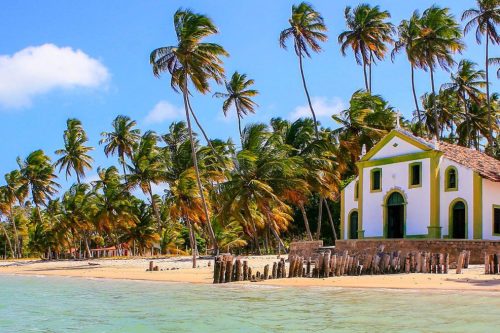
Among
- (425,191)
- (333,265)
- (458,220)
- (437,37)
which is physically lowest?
(333,265)

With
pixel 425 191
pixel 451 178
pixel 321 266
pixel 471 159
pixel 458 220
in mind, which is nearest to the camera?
pixel 321 266

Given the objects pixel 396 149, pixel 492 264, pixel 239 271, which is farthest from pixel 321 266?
pixel 396 149

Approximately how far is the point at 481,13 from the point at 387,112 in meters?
9.72

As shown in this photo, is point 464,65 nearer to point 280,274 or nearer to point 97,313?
point 280,274

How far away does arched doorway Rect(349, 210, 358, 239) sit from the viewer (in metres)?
40.8

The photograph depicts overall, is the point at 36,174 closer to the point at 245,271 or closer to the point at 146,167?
the point at 146,167

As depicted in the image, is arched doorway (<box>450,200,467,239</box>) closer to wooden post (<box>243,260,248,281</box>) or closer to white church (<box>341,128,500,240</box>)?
white church (<box>341,128,500,240</box>)

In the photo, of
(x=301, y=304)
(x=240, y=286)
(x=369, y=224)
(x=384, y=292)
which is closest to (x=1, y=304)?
→ (x=240, y=286)

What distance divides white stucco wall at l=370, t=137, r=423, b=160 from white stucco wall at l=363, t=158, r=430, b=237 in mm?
628

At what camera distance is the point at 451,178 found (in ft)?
113

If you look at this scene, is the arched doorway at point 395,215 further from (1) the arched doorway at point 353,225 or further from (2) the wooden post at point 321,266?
(2) the wooden post at point 321,266

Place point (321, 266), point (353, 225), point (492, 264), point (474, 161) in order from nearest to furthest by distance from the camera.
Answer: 1. point (492, 264)
2. point (321, 266)
3. point (474, 161)
4. point (353, 225)

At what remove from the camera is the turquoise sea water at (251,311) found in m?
16.4

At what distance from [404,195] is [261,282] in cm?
1250
